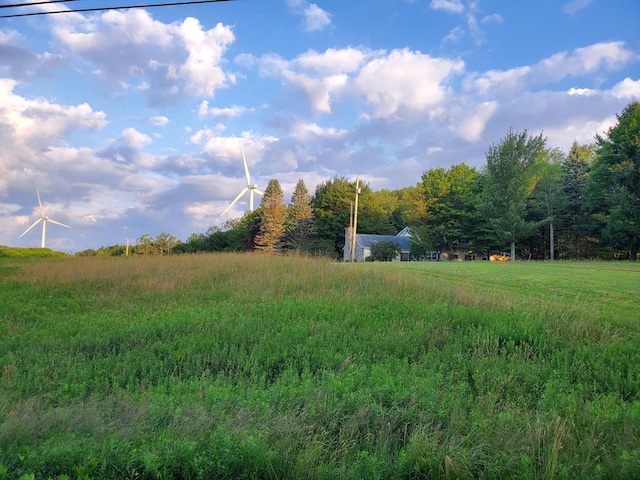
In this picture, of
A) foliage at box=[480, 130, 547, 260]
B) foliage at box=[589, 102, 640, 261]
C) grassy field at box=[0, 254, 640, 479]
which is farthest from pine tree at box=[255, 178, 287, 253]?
grassy field at box=[0, 254, 640, 479]

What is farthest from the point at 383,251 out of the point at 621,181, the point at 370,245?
the point at 621,181

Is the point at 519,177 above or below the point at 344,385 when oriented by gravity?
above

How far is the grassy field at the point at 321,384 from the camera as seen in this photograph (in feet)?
10.1

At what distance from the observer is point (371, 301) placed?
9773 millimetres

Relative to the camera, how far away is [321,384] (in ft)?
16.4

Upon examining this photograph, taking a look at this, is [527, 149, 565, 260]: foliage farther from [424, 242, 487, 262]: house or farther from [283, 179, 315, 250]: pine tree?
[283, 179, 315, 250]: pine tree

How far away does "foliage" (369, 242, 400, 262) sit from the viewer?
175 feet

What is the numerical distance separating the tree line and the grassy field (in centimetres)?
1566

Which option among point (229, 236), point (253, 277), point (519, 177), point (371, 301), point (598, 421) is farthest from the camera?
point (229, 236)

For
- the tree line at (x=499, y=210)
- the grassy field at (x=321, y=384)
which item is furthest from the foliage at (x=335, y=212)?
the grassy field at (x=321, y=384)

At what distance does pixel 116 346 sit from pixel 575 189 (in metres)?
57.2

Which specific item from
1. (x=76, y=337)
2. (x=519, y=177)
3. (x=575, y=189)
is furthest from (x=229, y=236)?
(x=76, y=337)

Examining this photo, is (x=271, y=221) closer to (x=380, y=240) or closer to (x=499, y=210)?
(x=380, y=240)

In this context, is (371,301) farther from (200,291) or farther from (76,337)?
(76,337)
